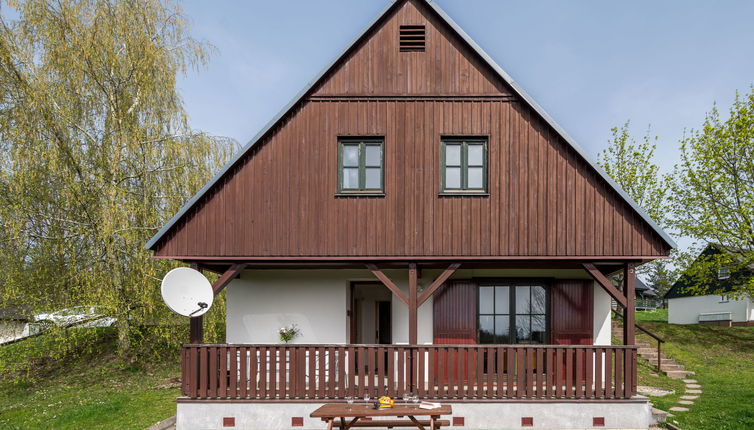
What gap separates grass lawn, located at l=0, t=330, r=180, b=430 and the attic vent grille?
8330mm

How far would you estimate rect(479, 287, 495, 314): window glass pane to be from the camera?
11062 millimetres

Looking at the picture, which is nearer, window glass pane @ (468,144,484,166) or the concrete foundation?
the concrete foundation

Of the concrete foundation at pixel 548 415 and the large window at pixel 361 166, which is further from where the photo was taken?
the large window at pixel 361 166

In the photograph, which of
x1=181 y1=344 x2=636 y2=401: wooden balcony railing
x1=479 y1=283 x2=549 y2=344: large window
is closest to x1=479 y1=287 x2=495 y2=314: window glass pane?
x1=479 y1=283 x2=549 y2=344: large window

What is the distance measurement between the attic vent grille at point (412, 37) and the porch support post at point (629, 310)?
17.8ft

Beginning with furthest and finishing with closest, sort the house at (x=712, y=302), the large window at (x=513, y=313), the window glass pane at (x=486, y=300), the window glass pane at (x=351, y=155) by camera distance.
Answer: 1. the house at (x=712, y=302)
2. the window glass pane at (x=486, y=300)
3. the large window at (x=513, y=313)
4. the window glass pane at (x=351, y=155)

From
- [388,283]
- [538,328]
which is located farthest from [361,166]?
[538,328]

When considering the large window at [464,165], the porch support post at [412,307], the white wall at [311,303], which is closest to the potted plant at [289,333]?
the white wall at [311,303]

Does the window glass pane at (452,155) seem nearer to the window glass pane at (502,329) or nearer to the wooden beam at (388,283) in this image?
the wooden beam at (388,283)

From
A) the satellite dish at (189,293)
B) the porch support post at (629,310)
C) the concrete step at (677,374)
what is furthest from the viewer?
the concrete step at (677,374)

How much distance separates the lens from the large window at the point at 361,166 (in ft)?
31.9

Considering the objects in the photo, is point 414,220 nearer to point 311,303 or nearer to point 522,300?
point 311,303

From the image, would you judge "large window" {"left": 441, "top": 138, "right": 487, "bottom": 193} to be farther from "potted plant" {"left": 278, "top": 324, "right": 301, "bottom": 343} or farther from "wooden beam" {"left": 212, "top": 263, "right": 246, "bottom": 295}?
"potted plant" {"left": 278, "top": 324, "right": 301, "bottom": 343}

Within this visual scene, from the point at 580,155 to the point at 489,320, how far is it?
3.78 meters
